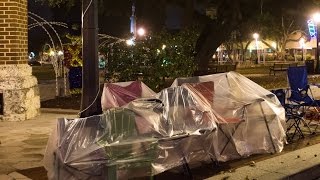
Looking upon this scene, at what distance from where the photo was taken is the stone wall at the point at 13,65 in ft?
33.9

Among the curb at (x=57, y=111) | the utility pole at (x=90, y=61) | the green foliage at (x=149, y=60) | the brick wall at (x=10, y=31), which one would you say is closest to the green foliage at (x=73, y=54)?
the curb at (x=57, y=111)

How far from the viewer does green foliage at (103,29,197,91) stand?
11836 millimetres

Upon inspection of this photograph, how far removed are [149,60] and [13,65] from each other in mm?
3078

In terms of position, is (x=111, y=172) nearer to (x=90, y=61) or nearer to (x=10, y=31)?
(x=90, y=61)

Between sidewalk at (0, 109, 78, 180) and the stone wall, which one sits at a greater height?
the stone wall

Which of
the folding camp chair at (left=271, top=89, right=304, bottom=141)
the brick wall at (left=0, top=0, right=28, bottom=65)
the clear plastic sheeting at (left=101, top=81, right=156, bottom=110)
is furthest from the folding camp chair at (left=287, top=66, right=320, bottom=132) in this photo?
the brick wall at (left=0, top=0, right=28, bottom=65)

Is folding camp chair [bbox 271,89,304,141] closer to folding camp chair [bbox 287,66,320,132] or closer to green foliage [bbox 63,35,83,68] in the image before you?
folding camp chair [bbox 287,66,320,132]

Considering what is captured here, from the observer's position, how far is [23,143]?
8664 millimetres

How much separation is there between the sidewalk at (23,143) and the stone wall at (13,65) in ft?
1.00

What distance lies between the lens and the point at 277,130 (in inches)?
311

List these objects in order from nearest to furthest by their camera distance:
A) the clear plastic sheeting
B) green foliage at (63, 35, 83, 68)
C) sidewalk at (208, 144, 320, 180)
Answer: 1. sidewalk at (208, 144, 320, 180)
2. the clear plastic sheeting
3. green foliage at (63, 35, 83, 68)

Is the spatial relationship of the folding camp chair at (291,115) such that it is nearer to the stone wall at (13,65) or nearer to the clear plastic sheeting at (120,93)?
the clear plastic sheeting at (120,93)

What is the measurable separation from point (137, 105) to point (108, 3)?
51.2 ft

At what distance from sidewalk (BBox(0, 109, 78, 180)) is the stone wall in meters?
0.30
